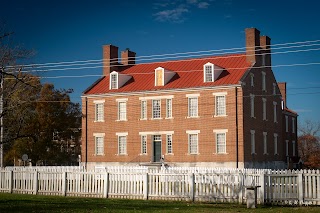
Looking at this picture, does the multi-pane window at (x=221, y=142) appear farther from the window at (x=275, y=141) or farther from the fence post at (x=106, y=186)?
the fence post at (x=106, y=186)

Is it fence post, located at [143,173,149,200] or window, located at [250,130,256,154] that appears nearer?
fence post, located at [143,173,149,200]

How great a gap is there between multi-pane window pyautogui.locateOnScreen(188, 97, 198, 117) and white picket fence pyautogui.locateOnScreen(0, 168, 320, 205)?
21337mm

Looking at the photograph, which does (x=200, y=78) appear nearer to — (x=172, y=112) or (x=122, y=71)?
(x=172, y=112)

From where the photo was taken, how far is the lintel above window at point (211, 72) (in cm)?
4516

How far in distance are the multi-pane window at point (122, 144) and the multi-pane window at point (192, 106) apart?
23.5ft

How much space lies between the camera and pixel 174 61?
52000 millimetres

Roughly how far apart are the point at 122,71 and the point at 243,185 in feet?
109

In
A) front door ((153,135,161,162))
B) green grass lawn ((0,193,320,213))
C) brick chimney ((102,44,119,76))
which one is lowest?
green grass lawn ((0,193,320,213))

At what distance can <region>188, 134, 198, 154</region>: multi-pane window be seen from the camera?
1783 inches

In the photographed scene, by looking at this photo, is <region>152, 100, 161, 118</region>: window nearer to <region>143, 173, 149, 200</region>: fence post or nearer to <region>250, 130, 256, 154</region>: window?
<region>250, 130, 256, 154</region>: window

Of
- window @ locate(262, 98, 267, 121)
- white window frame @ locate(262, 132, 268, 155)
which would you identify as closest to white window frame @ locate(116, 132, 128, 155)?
white window frame @ locate(262, 132, 268, 155)

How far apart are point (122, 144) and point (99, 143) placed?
2735 mm

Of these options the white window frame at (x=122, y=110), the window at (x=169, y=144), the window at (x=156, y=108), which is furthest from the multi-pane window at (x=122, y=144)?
the window at (x=169, y=144)

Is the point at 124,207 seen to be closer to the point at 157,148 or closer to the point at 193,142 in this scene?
the point at 193,142
